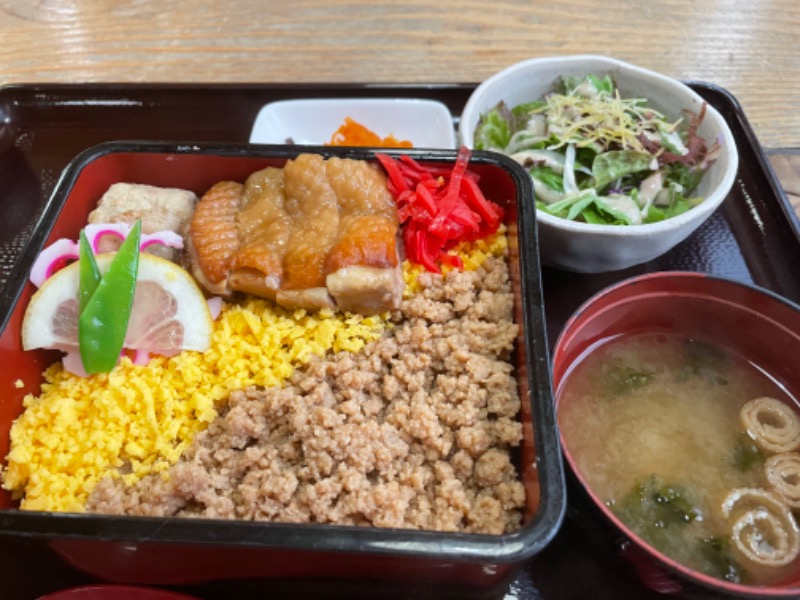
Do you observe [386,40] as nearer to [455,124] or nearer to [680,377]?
[455,124]

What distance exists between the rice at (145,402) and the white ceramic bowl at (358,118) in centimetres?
103

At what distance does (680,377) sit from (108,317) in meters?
1.53

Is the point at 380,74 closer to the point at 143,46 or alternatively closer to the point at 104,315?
the point at 143,46

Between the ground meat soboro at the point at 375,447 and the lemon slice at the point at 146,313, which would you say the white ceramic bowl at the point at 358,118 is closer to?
the lemon slice at the point at 146,313

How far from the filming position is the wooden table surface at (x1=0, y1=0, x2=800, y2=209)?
2.92 metres

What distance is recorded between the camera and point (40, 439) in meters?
1.60

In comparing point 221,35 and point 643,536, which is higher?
point 221,35

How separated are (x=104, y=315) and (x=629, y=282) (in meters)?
1.38

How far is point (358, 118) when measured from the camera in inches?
103

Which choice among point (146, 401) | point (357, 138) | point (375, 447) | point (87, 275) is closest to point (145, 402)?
point (146, 401)

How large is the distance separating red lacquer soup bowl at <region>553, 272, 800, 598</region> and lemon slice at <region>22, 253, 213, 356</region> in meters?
0.97

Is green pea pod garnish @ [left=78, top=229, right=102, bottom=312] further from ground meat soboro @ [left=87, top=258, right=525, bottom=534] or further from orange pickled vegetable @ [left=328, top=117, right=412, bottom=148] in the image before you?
orange pickled vegetable @ [left=328, top=117, right=412, bottom=148]

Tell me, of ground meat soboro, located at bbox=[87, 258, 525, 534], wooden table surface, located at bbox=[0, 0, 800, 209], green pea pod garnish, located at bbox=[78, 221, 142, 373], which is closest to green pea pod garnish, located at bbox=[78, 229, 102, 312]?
green pea pod garnish, located at bbox=[78, 221, 142, 373]

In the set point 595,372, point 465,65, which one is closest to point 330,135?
point 465,65
